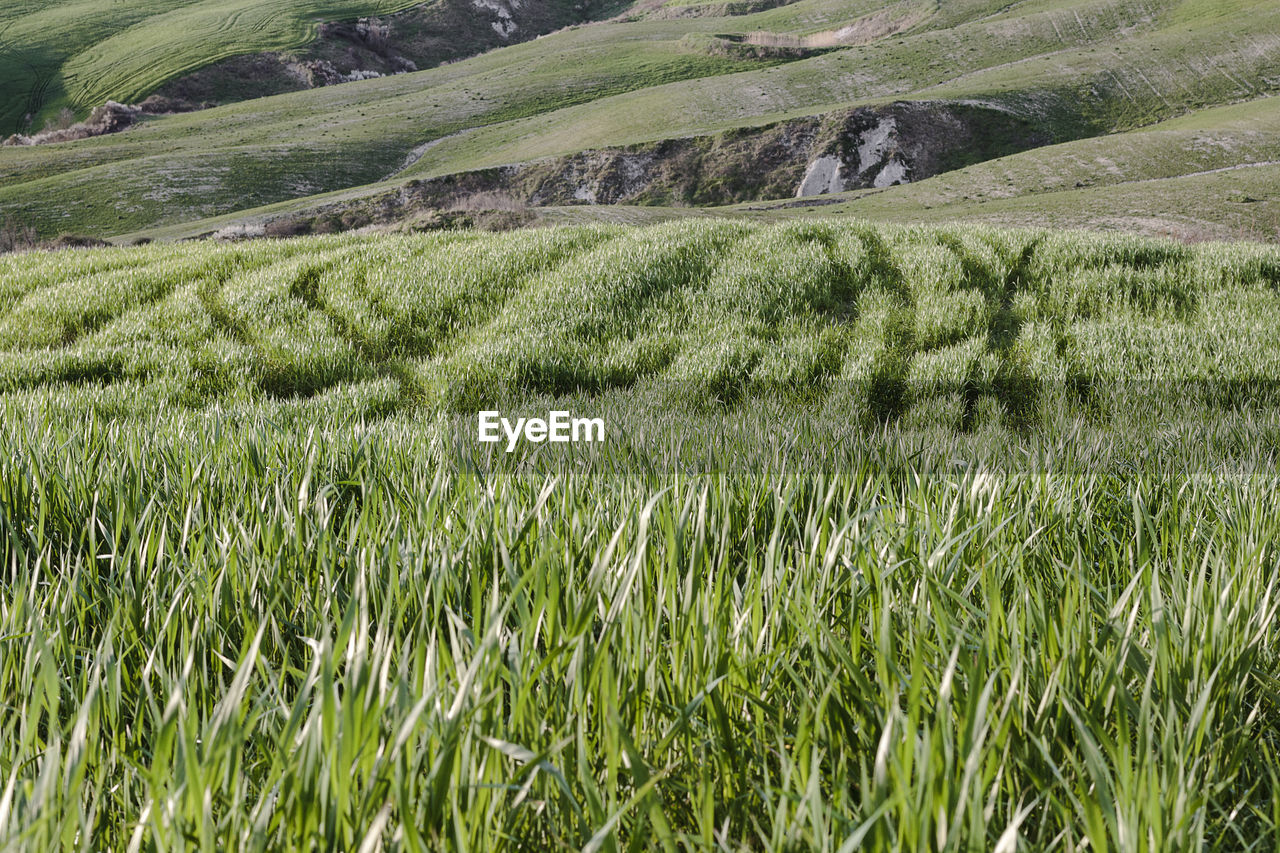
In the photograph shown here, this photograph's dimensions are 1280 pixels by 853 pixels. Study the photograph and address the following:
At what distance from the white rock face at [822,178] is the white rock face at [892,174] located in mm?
1967

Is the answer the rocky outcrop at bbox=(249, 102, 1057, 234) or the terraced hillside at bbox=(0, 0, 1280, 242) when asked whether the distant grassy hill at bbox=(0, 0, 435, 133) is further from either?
the rocky outcrop at bbox=(249, 102, 1057, 234)

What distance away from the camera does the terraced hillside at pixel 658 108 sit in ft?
112

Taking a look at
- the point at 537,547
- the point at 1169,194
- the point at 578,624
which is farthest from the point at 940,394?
the point at 1169,194

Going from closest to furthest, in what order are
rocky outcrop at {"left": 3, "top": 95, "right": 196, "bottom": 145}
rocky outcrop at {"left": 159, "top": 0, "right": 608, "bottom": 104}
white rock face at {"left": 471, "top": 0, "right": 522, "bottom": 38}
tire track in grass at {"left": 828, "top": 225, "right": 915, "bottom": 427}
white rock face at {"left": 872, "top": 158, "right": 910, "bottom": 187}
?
tire track in grass at {"left": 828, "top": 225, "right": 915, "bottom": 427} → white rock face at {"left": 872, "top": 158, "right": 910, "bottom": 187} → rocky outcrop at {"left": 3, "top": 95, "right": 196, "bottom": 145} → rocky outcrop at {"left": 159, "top": 0, "right": 608, "bottom": 104} → white rock face at {"left": 471, "top": 0, "right": 522, "bottom": 38}

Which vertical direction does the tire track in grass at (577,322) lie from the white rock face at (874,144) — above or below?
below

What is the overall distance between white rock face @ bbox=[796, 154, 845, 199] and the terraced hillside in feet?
0.98

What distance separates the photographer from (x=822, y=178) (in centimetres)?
3491

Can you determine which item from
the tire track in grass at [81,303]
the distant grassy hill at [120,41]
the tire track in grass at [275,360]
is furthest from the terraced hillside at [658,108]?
the tire track in grass at [81,303]

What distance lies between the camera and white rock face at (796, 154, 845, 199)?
3444cm

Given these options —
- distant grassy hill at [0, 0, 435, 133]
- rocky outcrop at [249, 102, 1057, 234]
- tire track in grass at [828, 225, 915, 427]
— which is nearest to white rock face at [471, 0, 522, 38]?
distant grassy hill at [0, 0, 435, 133]

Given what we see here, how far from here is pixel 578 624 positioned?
0.89m

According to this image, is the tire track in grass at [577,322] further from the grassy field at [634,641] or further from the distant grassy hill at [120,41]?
the distant grassy hill at [120,41]

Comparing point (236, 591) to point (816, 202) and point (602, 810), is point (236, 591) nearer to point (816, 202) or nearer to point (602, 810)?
point (602, 810)

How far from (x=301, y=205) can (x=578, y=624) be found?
3283 cm
